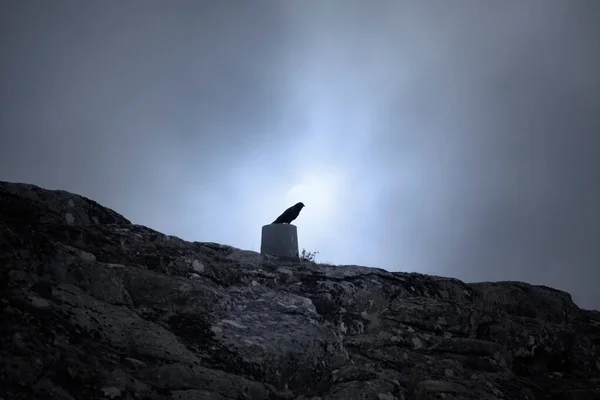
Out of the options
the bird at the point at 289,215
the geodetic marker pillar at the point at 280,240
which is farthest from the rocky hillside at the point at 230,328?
the bird at the point at 289,215

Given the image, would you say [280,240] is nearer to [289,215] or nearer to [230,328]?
[289,215]

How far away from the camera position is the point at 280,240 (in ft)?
42.3

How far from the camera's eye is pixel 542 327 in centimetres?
938

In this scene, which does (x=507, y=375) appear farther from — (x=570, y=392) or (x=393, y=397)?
(x=393, y=397)

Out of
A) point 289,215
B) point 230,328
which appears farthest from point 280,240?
point 230,328

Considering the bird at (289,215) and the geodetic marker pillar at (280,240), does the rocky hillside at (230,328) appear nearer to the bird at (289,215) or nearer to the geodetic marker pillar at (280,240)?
the geodetic marker pillar at (280,240)

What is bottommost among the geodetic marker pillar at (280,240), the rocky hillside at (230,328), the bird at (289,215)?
the rocky hillside at (230,328)

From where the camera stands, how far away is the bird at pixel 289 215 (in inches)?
548

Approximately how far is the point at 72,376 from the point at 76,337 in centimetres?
71

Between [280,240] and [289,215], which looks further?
[289,215]

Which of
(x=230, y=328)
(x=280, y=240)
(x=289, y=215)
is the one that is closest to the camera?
(x=230, y=328)

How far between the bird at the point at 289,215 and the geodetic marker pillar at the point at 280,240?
76 centimetres

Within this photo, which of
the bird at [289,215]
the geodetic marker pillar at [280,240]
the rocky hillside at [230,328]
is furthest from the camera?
the bird at [289,215]

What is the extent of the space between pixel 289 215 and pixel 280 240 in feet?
4.48
